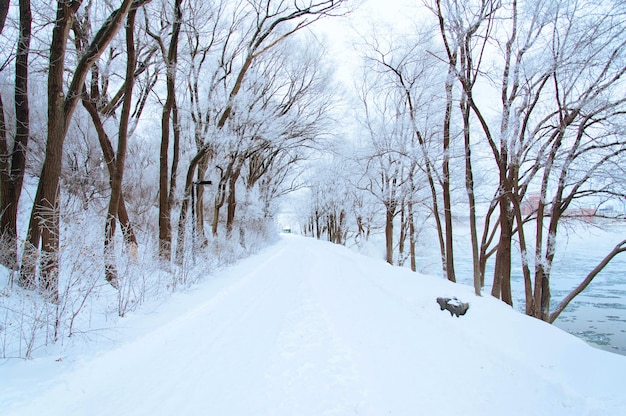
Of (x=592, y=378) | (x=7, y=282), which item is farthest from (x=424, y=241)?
(x=7, y=282)

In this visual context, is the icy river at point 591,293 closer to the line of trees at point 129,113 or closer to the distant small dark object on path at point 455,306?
the distant small dark object on path at point 455,306

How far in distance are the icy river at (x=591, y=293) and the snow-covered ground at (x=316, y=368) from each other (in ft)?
23.6

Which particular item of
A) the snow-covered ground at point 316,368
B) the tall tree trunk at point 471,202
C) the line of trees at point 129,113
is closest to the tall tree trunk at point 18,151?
the line of trees at point 129,113

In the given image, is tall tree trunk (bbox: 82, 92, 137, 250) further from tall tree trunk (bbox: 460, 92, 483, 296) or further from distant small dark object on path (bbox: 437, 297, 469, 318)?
tall tree trunk (bbox: 460, 92, 483, 296)

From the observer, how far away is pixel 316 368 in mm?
3389

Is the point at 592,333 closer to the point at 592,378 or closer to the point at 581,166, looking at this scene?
the point at 581,166

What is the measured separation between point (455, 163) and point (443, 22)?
20.2ft

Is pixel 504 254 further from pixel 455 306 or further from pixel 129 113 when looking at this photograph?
pixel 129 113

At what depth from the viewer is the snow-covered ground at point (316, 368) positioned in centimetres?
271

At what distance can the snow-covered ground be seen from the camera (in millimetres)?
2715

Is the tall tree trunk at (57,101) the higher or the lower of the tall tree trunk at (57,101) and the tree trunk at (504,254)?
the higher

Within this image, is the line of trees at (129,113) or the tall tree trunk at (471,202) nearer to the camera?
the line of trees at (129,113)

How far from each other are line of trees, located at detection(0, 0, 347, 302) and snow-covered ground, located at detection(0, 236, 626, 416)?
1.24 m

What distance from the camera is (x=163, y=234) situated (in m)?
8.96
